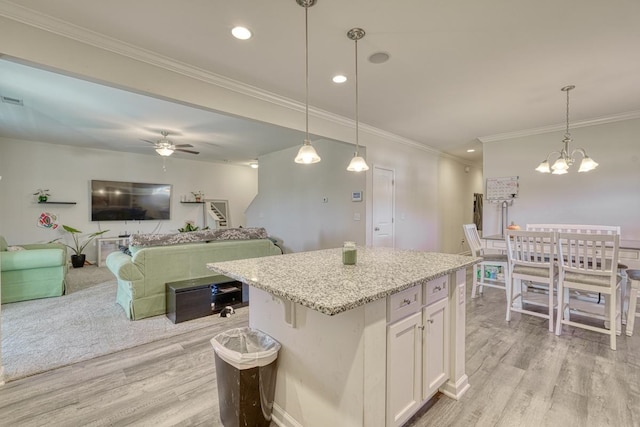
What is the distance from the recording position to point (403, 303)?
155cm

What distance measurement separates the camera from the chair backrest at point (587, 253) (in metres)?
2.58

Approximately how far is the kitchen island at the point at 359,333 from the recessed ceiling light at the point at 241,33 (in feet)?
5.82

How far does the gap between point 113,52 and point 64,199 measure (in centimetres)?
560

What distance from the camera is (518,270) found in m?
3.25

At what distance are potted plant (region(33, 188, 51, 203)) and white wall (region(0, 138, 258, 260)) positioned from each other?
0.08 m

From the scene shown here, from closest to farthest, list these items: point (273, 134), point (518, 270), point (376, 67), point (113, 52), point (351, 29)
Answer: point (351, 29) → point (113, 52) → point (376, 67) → point (518, 270) → point (273, 134)

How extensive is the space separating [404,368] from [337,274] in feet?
2.06

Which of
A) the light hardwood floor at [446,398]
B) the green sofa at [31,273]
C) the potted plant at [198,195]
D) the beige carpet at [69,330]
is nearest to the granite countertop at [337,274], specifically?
the light hardwood floor at [446,398]

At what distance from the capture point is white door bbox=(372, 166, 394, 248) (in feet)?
16.5

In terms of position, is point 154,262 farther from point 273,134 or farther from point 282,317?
point 273,134

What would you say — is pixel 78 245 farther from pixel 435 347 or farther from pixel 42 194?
pixel 435 347

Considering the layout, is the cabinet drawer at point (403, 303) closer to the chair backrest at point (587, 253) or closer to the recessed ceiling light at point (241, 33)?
the chair backrest at point (587, 253)

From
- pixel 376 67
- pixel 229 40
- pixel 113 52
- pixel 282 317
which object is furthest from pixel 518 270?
pixel 113 52

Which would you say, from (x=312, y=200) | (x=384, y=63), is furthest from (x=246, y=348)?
(x=312, y=200)
